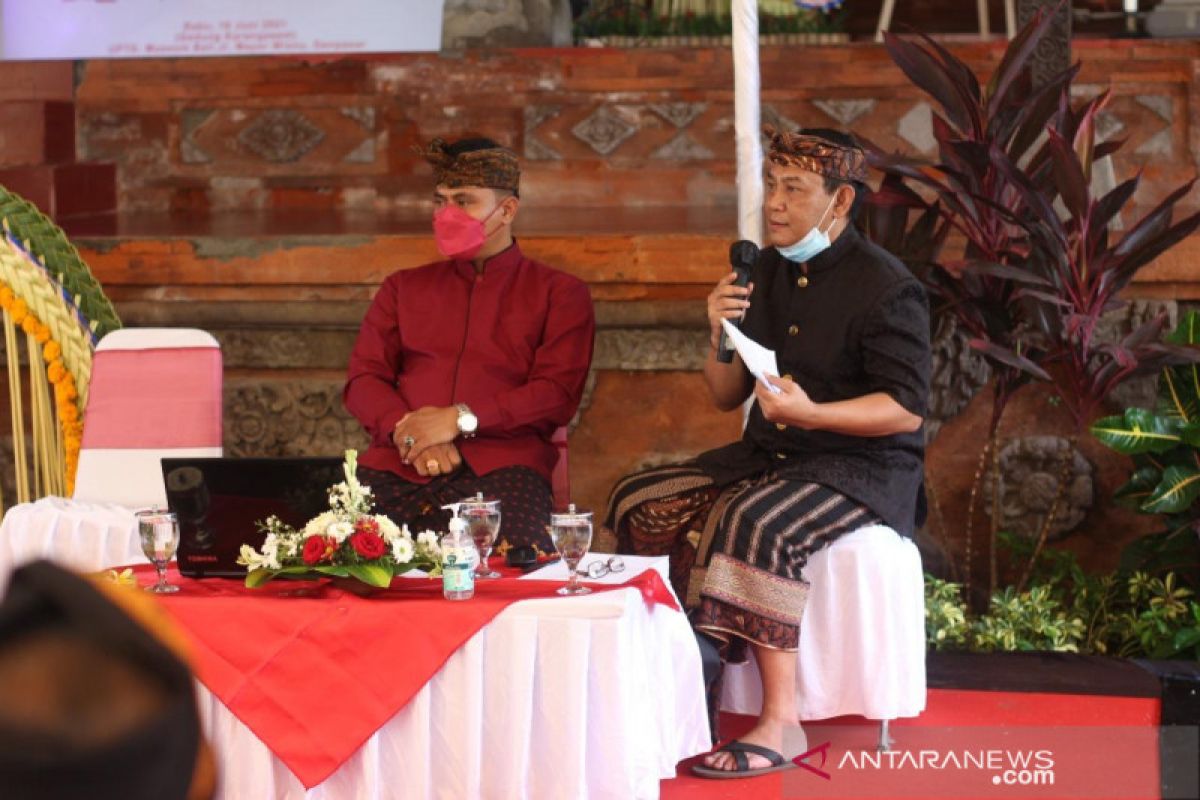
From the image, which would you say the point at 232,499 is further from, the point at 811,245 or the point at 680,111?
the point at 680,111

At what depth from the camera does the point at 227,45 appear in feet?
23.5

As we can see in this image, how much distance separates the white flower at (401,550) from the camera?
2.88 metres

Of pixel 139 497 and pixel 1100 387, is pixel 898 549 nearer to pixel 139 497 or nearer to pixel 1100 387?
pixel 1100 387

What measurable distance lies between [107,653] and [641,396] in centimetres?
428

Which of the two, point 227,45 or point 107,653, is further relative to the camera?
point 227,45

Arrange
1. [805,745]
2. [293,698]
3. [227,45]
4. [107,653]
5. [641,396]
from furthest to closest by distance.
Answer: [227,45]
[641,396]
[805,745]
[293,698]
[107,653]

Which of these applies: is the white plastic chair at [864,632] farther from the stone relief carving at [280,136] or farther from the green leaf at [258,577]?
the stone relief carving at [280,136]

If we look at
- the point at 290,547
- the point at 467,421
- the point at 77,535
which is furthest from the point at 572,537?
the point at 77,535

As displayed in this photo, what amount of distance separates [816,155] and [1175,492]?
4.30ft

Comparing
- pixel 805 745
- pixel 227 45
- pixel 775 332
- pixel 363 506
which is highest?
pixel 227 45

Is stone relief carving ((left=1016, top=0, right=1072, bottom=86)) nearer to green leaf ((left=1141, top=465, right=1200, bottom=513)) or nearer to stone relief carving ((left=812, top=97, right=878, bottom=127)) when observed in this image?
green leaf ((left=1141, top=465, right=1200, bottom=513))

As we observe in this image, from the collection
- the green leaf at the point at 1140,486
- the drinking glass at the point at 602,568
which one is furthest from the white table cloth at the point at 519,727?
the green leaf at the point at 1140,486

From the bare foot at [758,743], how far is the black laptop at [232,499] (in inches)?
39.5

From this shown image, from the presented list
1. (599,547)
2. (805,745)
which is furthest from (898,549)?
(599,547)
